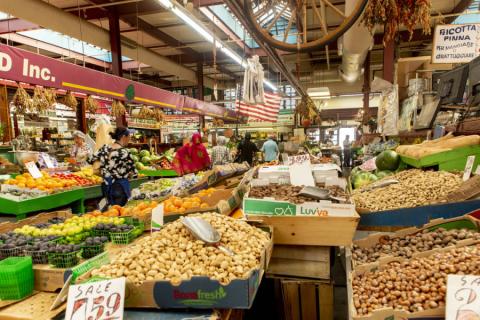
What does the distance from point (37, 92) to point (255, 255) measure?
5838mm

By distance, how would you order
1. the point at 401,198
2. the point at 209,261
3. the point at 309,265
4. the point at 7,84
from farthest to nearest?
the point at 7,84
the point at 401,198
the point at 309,265
the point at 209,261

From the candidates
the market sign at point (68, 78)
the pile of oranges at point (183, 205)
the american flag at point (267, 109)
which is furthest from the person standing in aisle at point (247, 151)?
the pile of oranges at point (183, 205)

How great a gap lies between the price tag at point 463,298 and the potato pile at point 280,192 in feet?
4.08

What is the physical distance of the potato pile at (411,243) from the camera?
2.22 metres

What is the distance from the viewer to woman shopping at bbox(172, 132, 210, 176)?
7.25 metres

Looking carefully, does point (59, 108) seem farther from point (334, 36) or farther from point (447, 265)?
point (447, 265)

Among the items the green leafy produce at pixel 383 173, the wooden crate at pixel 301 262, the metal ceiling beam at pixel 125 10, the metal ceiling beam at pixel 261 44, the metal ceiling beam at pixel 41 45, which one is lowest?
the wooden crate at pixel 301 262

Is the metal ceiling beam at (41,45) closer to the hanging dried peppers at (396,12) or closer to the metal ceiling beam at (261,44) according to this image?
the metal ceiling beam at (261,44)

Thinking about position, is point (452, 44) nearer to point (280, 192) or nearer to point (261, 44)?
point (261, 44)

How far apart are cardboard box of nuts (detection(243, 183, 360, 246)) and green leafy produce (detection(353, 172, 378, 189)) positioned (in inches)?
85.7

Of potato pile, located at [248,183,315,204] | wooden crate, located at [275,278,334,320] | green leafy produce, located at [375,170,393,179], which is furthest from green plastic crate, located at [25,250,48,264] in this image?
green leafy produce, located at [375,170,393,179]

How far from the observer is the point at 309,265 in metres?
2.70

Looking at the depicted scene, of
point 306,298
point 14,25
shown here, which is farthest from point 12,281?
point 14,25

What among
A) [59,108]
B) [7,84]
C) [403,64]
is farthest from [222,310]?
[59,108]
